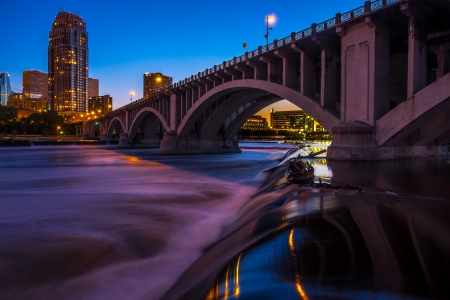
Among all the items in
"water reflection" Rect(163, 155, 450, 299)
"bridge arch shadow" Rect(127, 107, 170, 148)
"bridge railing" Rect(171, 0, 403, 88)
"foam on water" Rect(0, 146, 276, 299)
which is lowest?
"foam on water" Rect(0, 146, 276, 299)

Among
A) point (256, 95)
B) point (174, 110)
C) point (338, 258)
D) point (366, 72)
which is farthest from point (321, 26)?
point (174, 110)

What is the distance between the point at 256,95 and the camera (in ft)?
105

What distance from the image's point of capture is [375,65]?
16391 millimetres

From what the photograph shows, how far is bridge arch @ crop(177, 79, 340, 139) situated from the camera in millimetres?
19516

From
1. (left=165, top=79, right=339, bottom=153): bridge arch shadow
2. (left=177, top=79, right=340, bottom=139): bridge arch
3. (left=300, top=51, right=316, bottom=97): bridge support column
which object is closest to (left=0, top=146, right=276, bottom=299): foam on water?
(left=177, top=79, right=340, bottom=139): bridge arch

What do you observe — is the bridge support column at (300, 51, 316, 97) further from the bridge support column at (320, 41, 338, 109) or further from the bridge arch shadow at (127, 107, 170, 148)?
the bridge arch shadow at (127, 107, 170, 148)

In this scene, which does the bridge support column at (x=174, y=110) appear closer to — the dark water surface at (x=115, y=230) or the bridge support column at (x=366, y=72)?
the bridge support column at (x=366, y=72)

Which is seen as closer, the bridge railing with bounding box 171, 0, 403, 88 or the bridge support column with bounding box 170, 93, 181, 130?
the bridge railing with bounding box 171, 0, 403, 88

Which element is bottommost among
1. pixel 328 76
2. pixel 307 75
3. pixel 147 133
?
pixel 147 133

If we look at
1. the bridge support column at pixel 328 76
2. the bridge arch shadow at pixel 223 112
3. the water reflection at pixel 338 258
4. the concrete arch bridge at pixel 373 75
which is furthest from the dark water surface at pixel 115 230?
the bridge arch shadow at pixel 223 112

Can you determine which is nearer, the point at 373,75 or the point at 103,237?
the point at 103,237

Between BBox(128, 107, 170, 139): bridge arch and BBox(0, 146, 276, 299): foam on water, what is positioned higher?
BBox(128, 107, 170, 139): bridge arch

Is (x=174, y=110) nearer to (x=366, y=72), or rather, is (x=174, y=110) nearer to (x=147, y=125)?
(x=147, y=125)

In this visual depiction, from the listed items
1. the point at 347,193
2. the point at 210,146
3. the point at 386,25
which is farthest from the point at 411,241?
the point at 210,146
